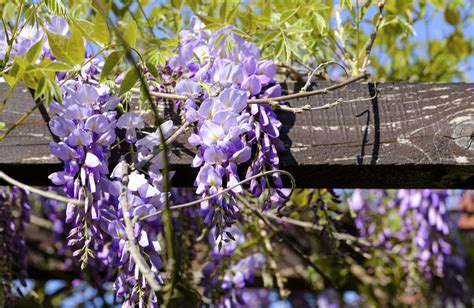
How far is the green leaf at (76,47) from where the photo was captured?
1.05m

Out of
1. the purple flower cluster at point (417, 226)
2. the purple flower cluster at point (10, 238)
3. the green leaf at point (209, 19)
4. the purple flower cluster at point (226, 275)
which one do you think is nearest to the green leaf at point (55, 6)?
the green leaf at point (209, 19)

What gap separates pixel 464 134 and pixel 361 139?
16cm

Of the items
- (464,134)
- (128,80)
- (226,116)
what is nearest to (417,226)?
(464,134)

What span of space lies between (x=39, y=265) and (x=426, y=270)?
1184mm

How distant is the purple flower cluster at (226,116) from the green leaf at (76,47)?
17cm

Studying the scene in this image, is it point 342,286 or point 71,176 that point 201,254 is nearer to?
point 342,286

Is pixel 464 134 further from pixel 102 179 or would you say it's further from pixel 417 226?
pixel 417 226

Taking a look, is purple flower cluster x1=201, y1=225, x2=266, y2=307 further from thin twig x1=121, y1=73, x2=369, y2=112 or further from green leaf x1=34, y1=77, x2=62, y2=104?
green leaf x1=34, y1=77, x2=62, y2=104

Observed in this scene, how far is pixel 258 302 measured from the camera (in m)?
3.42

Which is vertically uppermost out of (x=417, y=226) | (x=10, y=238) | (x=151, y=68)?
(x=151, y=68)

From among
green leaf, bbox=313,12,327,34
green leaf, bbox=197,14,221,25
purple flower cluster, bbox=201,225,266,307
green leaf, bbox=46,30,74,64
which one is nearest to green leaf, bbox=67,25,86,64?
green leaf, bbox=46,30,74,64

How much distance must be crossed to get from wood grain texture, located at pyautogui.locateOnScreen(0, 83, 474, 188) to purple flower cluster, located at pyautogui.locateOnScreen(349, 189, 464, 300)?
104 centimetres

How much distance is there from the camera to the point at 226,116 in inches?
44.3

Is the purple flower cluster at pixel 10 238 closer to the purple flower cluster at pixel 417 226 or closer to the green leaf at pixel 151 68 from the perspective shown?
the green leaf at pixel 151 68
